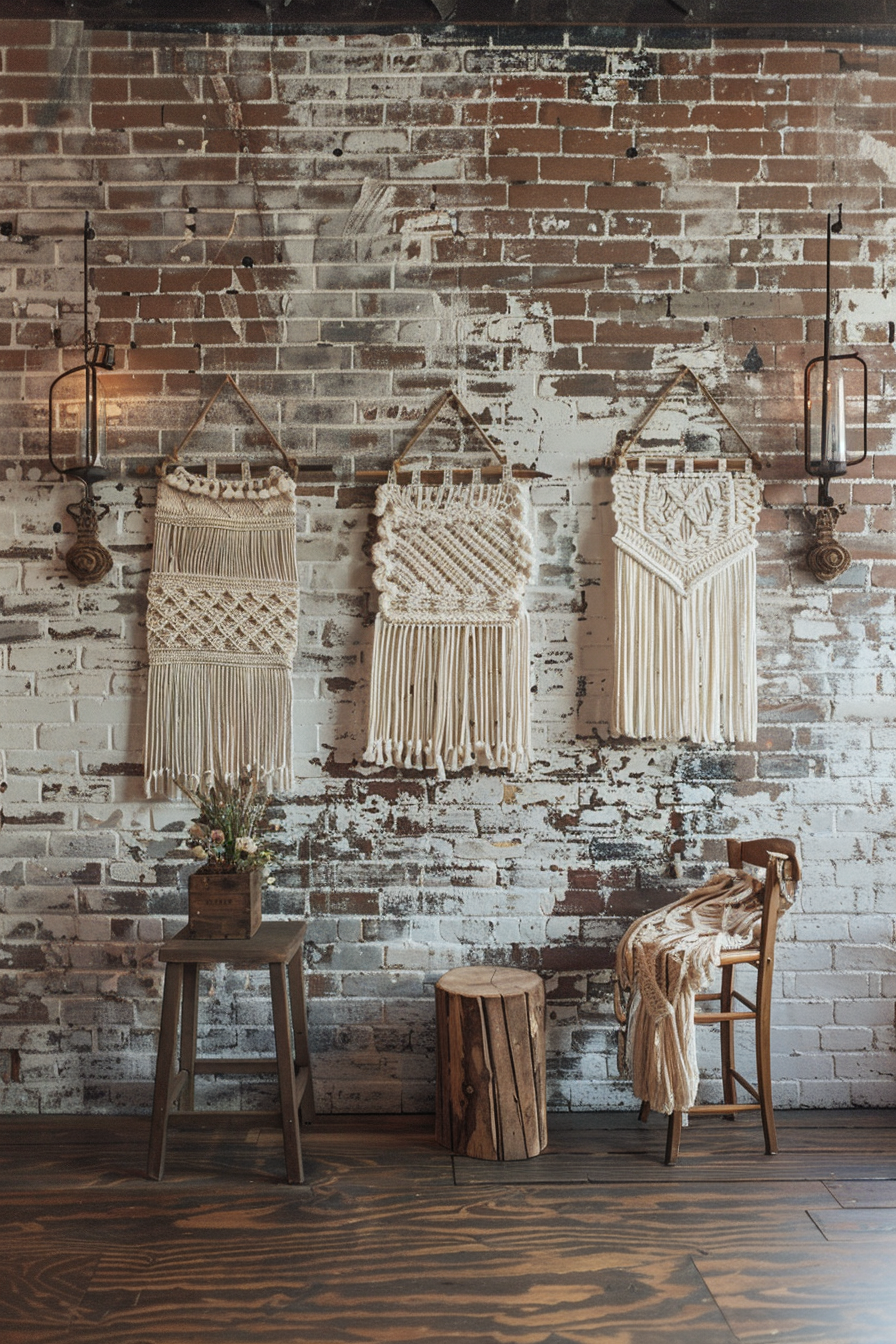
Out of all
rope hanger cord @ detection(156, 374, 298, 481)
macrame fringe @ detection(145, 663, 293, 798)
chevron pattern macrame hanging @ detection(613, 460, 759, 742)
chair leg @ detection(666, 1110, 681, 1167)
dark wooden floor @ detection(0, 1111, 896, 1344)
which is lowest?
dark wooden floor @ detection(0, 1111, 896, 1344)

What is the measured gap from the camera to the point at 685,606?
2.84m

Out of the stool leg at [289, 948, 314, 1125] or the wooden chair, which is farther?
the stool leg at [289, 948, 314, 1125]

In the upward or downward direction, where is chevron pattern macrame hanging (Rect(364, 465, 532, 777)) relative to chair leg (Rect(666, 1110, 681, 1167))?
upward

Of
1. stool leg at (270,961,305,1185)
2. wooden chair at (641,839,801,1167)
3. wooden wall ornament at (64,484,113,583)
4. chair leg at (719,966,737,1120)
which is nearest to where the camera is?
stool leg at (270,961,305,1185)

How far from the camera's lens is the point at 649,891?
2.89 m

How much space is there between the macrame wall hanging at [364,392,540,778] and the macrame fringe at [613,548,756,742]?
300mm

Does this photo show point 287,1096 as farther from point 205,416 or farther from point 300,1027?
point 205,416

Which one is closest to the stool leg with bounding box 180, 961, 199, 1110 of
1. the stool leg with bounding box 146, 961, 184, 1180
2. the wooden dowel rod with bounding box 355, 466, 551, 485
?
the stool leg with bounding box 146, 961, 184, 1180

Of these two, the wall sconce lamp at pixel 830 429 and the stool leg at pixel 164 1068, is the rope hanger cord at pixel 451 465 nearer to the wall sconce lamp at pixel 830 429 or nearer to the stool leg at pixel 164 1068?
the wall sconce lamp at pixel 830 429

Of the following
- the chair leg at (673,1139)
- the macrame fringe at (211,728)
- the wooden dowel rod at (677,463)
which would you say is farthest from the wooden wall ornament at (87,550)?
the chair leg at (673,1139)

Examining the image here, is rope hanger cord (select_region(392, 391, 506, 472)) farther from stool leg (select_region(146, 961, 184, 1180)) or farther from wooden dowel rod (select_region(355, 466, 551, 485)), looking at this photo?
stool leg (select_region(146, 961, 184, 1180))

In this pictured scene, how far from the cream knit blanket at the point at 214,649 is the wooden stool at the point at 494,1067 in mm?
861

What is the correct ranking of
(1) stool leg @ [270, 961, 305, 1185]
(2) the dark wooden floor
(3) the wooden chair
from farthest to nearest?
(3) the wooden chair, (1) stool leg @ [270, 961, 305, 1185], (2) the dark wooden floor

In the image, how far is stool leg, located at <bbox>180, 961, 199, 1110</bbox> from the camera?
2.62 meters
